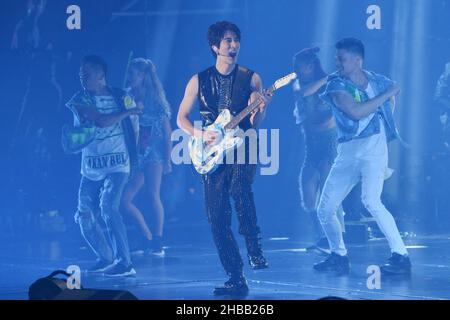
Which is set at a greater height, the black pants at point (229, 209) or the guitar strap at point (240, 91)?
the guitar strap at point (240, 91)

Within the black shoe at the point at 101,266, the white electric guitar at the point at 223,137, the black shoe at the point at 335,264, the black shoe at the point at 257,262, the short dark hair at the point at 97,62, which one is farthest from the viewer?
the short dark hair at the point at 97,62

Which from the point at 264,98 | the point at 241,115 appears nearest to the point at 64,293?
the point at 241,115

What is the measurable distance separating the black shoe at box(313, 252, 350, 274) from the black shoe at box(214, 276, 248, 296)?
985mm

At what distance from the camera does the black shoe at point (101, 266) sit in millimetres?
7836

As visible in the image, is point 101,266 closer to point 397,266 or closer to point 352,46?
point 397,266

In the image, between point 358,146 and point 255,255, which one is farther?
point 358,146

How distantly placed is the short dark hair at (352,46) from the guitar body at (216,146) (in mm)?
1363

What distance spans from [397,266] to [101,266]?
8.79 feet

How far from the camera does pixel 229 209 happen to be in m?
6.80

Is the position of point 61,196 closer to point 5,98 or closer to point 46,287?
point 5,98

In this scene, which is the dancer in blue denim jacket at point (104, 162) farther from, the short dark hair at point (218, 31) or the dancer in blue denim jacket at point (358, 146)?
the dancer in blue denim jacket at point (358, 146)

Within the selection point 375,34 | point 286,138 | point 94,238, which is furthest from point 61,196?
point 375,34

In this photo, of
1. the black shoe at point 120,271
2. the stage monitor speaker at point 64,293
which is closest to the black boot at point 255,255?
the black shoe at point 120,271

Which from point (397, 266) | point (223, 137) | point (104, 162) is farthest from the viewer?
point (104, 162)
